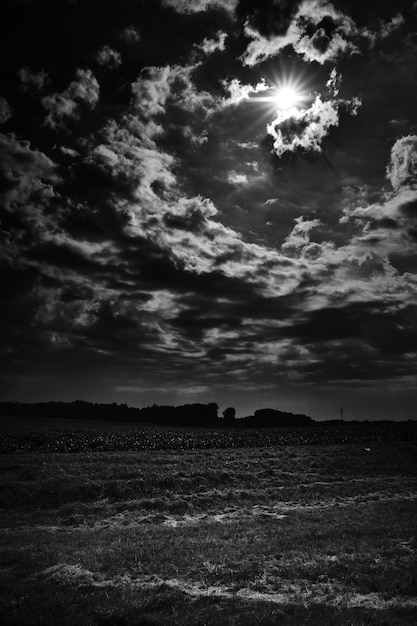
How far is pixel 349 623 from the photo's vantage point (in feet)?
35.2

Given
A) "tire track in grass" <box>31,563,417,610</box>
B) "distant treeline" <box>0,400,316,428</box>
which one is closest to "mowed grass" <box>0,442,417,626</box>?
"tire track in grass" <box>31,563,417,610</box>

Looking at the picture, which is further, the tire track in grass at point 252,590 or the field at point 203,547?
the tire track in grass at point 252,590

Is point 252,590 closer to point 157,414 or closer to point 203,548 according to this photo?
point 203,548

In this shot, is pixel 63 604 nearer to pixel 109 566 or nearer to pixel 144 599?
pixel 144 599

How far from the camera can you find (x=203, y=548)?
17.1 meters

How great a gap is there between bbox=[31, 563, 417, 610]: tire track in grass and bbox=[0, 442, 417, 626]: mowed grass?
59 mm

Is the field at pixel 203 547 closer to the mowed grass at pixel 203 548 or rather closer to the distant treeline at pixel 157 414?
the mowed grass at pixel 203 548

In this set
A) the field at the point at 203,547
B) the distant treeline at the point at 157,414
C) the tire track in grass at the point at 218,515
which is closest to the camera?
the field at the point at 203,547

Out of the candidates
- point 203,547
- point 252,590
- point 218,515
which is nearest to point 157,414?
point 218,515

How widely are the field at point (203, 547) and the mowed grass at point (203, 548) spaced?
0.19 ft

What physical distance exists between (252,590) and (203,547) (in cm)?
460

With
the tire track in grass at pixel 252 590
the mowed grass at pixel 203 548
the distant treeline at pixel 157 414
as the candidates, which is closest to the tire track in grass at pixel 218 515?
the mowed grass at pixel 203 548

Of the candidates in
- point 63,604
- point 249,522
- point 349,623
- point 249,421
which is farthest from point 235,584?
point 249,421

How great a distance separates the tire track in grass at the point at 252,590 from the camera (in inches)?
473
